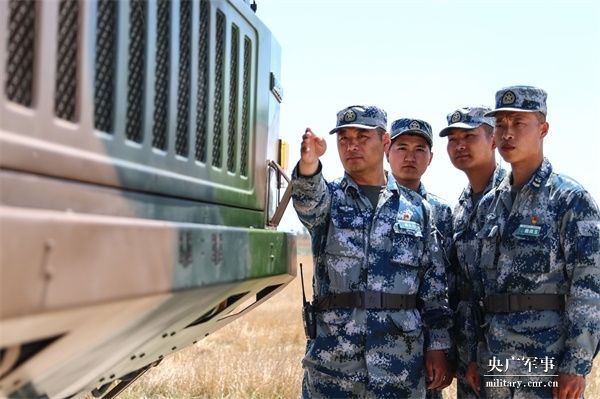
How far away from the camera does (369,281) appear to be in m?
3.75

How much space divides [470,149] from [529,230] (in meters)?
1.17

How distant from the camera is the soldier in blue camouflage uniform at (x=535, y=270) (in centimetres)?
347

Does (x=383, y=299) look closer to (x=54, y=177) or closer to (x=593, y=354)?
(x=593, y=354)

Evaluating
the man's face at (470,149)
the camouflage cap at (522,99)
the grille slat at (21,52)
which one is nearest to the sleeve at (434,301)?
the camouflage cap at (522,99)

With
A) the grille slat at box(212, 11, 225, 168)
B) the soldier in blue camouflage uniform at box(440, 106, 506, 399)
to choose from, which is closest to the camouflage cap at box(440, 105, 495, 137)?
the soldier in blue camouflage uniform at box(440, 106, 506, 399)

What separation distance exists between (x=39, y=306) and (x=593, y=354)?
2.80 metres

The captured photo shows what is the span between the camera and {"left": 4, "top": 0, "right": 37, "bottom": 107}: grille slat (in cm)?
157

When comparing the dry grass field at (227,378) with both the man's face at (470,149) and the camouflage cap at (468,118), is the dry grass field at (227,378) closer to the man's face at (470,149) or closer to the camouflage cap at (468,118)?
the man's face at (470,149)

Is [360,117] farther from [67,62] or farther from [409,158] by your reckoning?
[67,62]

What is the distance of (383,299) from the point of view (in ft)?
12.3

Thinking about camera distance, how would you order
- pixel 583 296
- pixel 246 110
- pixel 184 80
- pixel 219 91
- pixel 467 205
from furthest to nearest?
pixel 467 205
pixel 583 296
pixel 246 110
pixel 219 91
pixel 184 80

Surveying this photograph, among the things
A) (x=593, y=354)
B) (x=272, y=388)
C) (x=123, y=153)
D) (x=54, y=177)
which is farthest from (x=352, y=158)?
(x=272, y=388)

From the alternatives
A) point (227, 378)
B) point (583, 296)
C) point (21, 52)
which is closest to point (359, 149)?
point (583, 296)

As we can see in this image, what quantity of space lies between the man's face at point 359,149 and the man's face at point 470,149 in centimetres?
97
